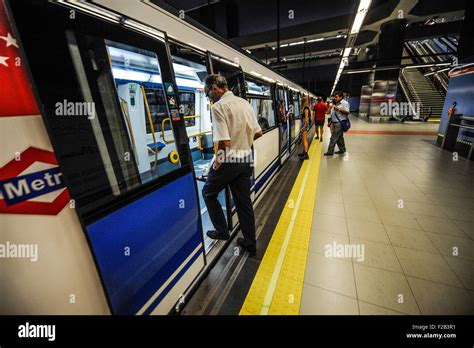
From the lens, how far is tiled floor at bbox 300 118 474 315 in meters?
1.85

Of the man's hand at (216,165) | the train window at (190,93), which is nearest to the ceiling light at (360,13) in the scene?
the train window at (190,93)

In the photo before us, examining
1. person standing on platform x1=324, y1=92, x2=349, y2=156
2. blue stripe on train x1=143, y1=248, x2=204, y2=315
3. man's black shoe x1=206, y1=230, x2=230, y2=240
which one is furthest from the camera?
person standing on platform x1=324, y1=92, x2=349, y2=156

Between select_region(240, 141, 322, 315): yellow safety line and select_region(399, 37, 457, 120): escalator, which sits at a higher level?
select_region(399, 37, 457, 120): escalator

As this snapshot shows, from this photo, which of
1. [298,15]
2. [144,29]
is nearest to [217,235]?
[144,29]

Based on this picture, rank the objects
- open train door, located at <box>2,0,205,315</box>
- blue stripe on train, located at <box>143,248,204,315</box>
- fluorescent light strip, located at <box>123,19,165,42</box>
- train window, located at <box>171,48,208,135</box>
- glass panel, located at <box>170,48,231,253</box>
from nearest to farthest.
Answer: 1. open train door, located at <box>2,0,205,315</box>
2. fluorescent light strip, located at <box>123,19,165,42</box>
3. blue stripe on train, located at <box>143,248,204,315</box>
4. train window, located at <box>171,48,208,135</box>
5. glass panel, located at <box>170,48,231,253</box>

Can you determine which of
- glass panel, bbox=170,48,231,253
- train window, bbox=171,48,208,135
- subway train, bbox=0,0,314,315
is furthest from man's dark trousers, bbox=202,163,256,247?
train window, bbox=171,48,208,135

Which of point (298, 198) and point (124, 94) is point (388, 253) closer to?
point (298, 198)

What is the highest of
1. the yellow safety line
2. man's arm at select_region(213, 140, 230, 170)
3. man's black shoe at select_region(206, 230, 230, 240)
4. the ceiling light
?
the ceiling light

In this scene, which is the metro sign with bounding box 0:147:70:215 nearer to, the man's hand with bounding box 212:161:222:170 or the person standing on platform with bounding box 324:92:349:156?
the man's hand with bounding box 212:161:222:170

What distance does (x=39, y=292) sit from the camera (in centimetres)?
91

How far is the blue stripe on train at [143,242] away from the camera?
117 cm

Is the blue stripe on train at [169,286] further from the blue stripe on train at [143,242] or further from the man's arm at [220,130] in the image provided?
the man's arm at [220,130]

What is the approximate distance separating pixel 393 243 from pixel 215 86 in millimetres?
2813
